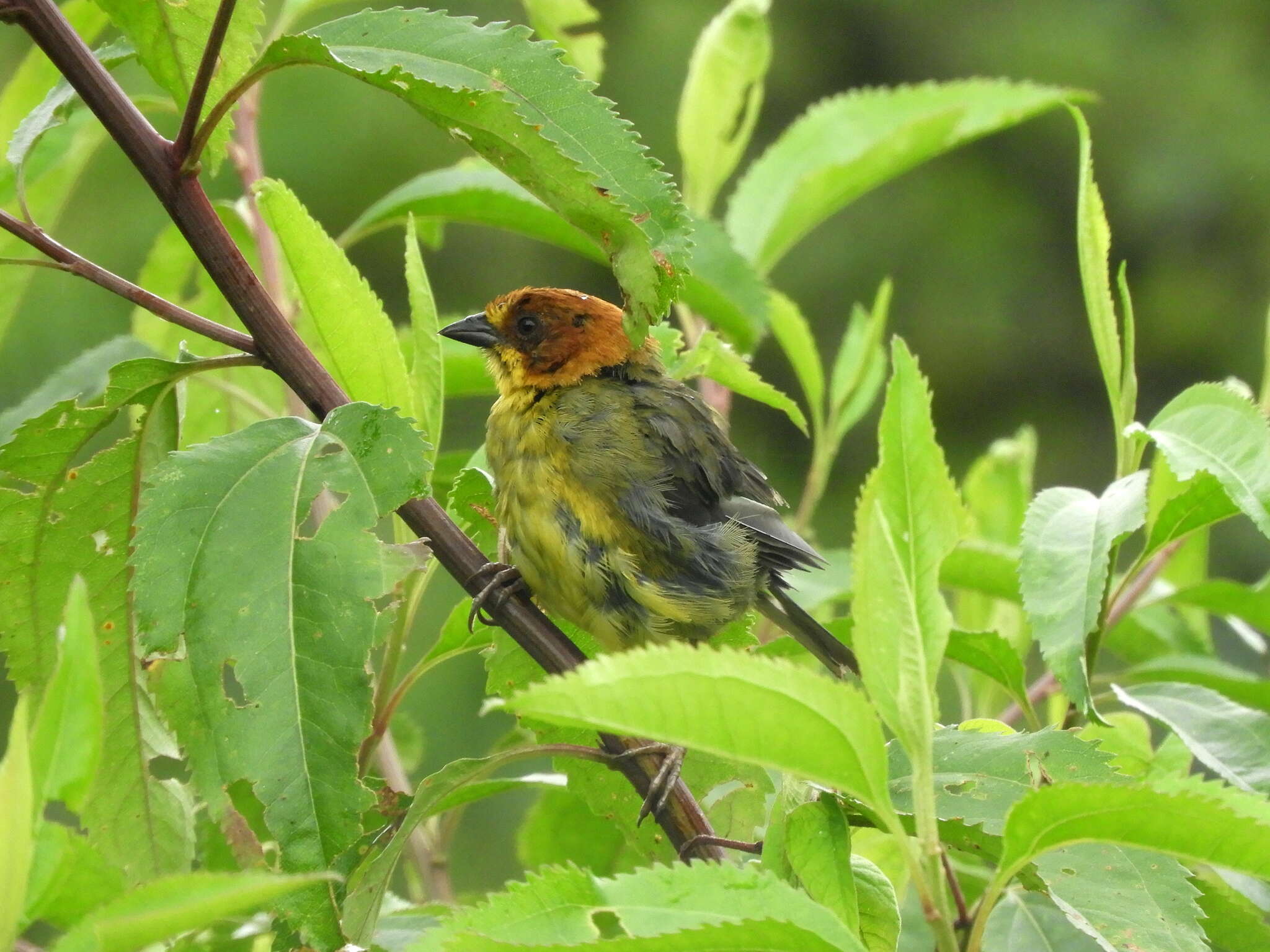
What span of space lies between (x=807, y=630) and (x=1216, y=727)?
0.84 metres

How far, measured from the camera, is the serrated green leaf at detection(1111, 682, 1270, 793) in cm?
196

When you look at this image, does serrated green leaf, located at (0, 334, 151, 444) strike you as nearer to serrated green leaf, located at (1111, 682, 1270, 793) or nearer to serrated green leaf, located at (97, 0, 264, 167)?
serrated green leaf, located at (97, 0, 264, 167)

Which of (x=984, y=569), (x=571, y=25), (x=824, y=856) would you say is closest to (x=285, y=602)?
(x=824, y=856)

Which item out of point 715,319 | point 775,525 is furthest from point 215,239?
point 775,525

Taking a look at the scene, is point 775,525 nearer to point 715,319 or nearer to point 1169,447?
point 715,319

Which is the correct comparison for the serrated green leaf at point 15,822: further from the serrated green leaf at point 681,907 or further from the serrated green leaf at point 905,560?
the serrated green leaf at point 905,560

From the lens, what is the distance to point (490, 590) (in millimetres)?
1950

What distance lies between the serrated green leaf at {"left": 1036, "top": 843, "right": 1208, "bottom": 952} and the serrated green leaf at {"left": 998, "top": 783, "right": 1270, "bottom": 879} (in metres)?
0.23

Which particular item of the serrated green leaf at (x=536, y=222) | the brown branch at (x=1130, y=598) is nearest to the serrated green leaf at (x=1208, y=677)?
the brown branch at (x=1130, y=598)

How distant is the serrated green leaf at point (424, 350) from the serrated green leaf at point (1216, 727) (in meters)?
1.06

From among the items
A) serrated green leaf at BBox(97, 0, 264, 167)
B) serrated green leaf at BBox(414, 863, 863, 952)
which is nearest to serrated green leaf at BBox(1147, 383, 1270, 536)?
serrated green leaf at BBox(414, 863, 863, 952)

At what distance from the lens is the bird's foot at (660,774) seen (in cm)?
174

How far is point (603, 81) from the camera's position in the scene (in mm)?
12992

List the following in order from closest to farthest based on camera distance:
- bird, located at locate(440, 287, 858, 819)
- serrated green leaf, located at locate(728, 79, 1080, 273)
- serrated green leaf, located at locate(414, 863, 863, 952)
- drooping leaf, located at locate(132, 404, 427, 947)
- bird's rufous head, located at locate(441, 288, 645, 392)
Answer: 1. serrated green leaf, located at locate(414, 863, 863, 952)
2. drooping leaf, located at locate(132, 404, 427, 947)
3. bird, located at locate(440, 287, 858, 819)
4. serrated green leaf, located at locate(728, 79, 1080, 273)
5. bird's rufous head, located at locate(441, 288, 645, 392)
